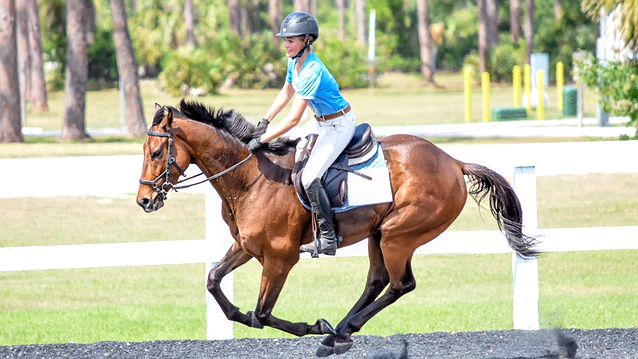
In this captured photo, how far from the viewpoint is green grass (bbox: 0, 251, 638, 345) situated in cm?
1111

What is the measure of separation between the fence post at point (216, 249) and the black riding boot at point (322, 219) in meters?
1.32

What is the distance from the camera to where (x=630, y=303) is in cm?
1182

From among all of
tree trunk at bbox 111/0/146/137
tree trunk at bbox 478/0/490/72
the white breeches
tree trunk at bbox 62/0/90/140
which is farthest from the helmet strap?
tree trunk at bbox 478/0/490/72

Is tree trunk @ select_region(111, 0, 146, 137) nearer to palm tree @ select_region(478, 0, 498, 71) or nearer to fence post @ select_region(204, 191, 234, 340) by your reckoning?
fence post @ select_region(204, 191, 234, 340)

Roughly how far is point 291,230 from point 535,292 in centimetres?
244

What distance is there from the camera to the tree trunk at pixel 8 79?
3086 centimetres

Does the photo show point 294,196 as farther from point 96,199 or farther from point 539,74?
point 539,74

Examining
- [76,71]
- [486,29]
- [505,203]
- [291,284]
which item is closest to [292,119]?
[505,203]

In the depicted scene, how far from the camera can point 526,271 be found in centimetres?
999

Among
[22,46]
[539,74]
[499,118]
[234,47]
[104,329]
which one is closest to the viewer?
[104,329]

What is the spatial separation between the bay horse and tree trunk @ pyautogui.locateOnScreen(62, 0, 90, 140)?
23485mm

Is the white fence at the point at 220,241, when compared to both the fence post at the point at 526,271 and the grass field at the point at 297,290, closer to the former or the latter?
the fence post at the point at 526,271

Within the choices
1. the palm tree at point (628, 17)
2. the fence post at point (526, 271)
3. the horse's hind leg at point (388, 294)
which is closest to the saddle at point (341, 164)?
the horse's hind leg at point (388, 294)

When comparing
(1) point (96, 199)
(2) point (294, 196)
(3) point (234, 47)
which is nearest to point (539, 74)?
(1) point (96, 199)
